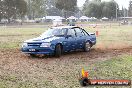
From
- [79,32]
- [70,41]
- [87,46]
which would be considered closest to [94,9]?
[87,46]

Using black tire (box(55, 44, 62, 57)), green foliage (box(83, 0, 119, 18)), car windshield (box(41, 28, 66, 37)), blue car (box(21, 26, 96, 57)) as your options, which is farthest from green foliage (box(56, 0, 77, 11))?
black tire (box(55, 44, 62, 57))

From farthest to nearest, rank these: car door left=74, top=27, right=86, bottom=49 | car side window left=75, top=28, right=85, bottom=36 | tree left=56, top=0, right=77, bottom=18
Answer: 1. tree left=56, top=0, right=77, bottom=18
2. car side window left=75, top=28, right=85, bottom=36
3. car door left=74, top=27, right=86, bottom=49

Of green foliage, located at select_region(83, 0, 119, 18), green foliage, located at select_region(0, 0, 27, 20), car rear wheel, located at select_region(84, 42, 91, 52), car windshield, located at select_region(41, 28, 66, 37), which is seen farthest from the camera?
green foliage, located at select_region(83, 0, 119, 18)

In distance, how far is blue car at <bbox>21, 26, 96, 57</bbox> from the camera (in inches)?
574

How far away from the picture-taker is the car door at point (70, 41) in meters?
15.5

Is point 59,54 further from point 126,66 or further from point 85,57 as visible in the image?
point 126,66

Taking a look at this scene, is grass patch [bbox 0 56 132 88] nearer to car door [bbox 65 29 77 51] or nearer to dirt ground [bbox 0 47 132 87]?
dirt ground [bbox 0 47 132 87]

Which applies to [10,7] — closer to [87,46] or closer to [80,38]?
[87,46]

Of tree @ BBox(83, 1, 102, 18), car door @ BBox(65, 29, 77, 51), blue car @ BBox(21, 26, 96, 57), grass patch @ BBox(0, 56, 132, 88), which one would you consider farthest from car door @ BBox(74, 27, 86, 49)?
tree @ BBox(83, 1, 102, 18)

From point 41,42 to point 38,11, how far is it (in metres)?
113

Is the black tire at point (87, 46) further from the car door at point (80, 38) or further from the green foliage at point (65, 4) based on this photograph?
the green foliage at point (65, 4)

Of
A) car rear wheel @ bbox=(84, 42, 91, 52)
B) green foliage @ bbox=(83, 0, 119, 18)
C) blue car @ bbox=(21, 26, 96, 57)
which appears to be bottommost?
car rear wheel @ bbox=(84, 42, 91, 52)

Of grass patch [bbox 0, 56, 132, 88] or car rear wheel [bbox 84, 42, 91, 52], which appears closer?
grass patch [bbox 0, 56, 132, 88]

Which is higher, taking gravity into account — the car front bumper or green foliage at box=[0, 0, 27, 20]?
green foliage at box=[0, 0, 27, 20]
